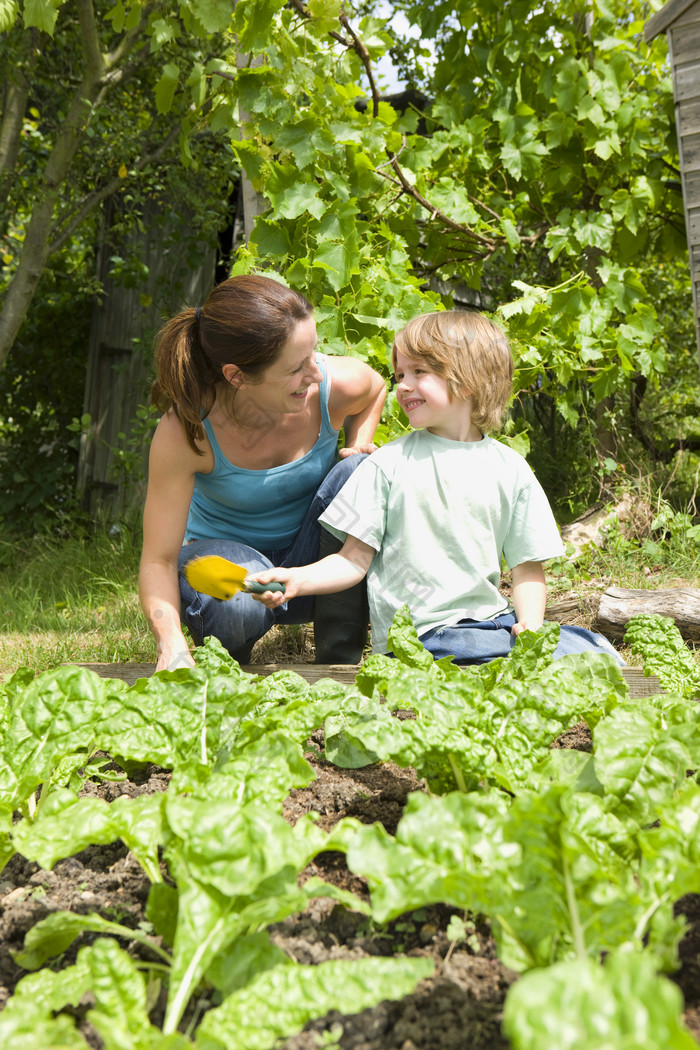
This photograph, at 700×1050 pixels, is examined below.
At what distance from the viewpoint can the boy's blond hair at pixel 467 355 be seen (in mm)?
1845

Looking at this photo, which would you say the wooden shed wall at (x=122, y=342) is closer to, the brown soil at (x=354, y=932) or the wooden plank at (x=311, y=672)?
the wooden plank at (x=311, y=672)

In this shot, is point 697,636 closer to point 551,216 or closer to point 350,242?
point 350,242

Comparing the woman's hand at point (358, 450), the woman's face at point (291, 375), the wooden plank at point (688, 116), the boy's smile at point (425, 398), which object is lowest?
the woman's hand at point (358, 450)

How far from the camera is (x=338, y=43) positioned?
2703 mm

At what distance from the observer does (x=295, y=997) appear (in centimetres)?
72

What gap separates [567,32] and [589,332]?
127 centimetres

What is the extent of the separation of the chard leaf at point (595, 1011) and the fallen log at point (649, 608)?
1.79 metres

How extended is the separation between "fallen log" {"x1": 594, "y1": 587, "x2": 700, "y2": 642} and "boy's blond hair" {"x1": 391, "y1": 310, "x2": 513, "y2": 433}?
76cm

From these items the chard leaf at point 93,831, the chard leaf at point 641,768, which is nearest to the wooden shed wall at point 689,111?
the chard leaf at point 641,768

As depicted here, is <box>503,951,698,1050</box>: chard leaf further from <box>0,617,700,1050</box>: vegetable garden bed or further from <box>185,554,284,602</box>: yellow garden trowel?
<box>185,554,284,602</box>: yellow garden trowel

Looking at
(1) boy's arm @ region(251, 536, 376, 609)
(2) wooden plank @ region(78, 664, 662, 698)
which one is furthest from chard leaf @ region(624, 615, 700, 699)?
(1) boy's arm @ region(251, 536, 376, 609)

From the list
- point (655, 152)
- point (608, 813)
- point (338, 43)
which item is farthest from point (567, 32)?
point (608, 813)

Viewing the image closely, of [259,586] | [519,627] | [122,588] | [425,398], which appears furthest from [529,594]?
[122,588]

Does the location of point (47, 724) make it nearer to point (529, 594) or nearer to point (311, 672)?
point (311, 672)
